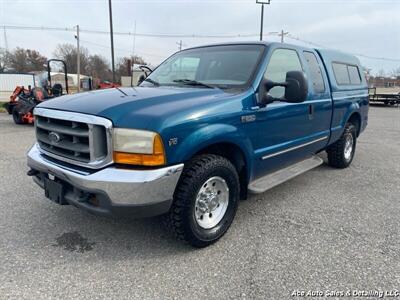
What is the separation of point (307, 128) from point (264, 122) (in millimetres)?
1121

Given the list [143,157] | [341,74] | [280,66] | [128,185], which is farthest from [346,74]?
[128,185]

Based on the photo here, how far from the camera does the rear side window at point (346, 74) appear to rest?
521cm

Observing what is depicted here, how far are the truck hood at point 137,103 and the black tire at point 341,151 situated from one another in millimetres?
3184

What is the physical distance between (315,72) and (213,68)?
1650mm

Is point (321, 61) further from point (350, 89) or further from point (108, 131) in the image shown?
point (108, 131)

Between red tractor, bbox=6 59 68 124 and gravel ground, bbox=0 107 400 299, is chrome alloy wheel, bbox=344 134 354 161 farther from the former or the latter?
red tractor, bbox=6 59 68 124

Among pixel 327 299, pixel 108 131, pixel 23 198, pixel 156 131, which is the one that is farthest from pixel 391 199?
pixel 23 198

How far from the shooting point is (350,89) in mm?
5531

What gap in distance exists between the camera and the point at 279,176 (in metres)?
3.91

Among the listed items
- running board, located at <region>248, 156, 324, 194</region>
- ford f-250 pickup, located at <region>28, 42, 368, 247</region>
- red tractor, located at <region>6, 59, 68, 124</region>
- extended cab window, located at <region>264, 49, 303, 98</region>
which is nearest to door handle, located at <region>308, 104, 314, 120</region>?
ford f-250 pickup, located at <region>28, 42, 368, 247</region>

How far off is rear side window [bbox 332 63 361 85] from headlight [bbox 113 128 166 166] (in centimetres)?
378

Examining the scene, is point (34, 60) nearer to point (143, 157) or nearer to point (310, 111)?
point (310, 111)

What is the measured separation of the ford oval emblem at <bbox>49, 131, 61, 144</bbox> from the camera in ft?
9.27

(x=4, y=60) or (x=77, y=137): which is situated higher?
(x=4, y=60)
